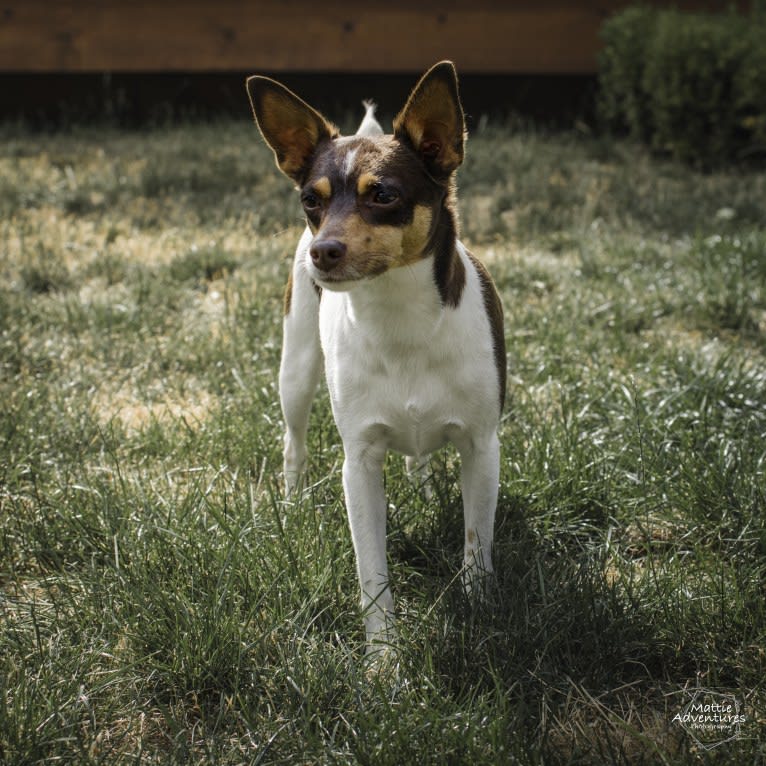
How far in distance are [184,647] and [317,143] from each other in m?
1.37

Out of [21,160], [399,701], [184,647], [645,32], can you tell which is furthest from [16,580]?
[645,32]

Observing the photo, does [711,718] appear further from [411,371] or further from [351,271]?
[351,271]

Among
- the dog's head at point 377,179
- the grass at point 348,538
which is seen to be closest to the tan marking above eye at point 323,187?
the dog's head at point 377,179

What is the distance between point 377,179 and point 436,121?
256mm

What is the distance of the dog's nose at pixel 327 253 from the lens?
2.28 m

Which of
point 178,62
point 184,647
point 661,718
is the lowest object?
point 661,718

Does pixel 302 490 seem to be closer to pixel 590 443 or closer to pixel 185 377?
pixel 590 443

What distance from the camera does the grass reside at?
227cm

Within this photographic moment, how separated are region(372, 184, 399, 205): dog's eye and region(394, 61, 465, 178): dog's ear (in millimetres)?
200

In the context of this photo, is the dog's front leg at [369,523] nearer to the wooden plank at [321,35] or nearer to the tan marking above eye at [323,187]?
the tan marking above eye at [323,187]

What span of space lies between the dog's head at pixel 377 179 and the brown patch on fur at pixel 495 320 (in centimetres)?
28

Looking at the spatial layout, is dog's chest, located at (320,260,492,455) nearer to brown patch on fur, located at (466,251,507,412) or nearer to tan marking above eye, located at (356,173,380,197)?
brown patch on fur, located at (466,251,507,412)

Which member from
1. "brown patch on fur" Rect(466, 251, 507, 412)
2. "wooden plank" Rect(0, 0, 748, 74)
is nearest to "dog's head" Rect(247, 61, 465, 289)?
"brown patch on fur" Rect(466, 251, 507, 412)

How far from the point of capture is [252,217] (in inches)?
244
